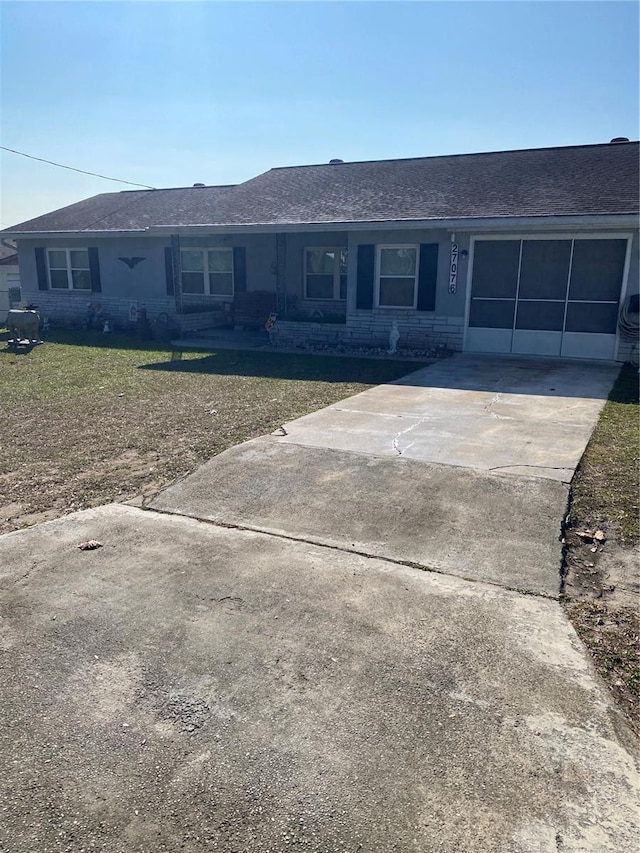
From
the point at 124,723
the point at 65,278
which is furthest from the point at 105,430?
the point at 65,278

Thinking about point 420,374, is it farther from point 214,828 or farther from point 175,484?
point 214,828

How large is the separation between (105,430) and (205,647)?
4946 mm

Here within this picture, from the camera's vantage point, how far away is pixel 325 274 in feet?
57.5

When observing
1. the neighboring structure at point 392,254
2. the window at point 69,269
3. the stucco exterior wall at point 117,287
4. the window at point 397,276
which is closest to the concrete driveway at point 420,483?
the neighboring structure at point 392,254

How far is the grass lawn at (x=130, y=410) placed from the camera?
224 inches

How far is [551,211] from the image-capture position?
11984 millimetres

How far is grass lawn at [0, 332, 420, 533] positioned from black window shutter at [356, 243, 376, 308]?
2052 mm

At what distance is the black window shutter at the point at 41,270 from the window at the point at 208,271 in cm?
531

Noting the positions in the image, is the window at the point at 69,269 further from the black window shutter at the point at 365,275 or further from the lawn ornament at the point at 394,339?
the lawn ornament at the point at 394,339

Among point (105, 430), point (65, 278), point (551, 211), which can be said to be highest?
point (551, 211)

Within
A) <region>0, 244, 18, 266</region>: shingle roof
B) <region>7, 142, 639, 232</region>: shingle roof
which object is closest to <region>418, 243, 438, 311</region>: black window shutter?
<region>7, 142, 639, 232</region>: shingle roof

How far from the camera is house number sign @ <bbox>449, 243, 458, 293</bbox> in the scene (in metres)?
13.3

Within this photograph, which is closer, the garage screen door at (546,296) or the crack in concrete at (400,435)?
the crack in concrete at (400,435)

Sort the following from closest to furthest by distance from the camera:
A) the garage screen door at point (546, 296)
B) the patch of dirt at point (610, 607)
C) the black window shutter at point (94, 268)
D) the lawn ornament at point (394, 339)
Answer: the patch of dirt at point (610, 607), the garage screen door at point (546, 296), the lawn ornament at point (394, 339), the black window shutter at point (94, 268)
